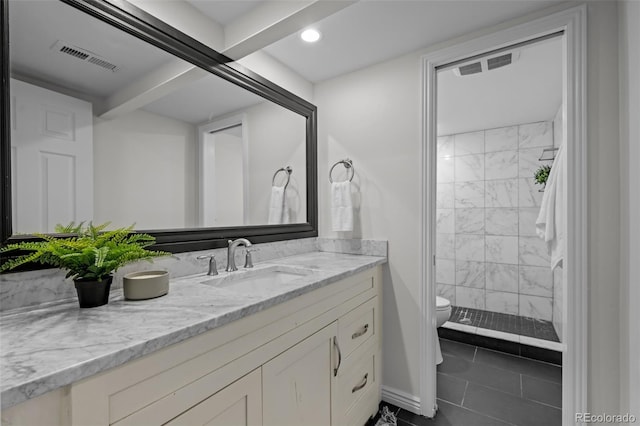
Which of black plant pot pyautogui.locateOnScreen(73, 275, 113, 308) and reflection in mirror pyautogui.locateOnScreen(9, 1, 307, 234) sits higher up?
reflection in mirror pyautogui.locateOnScreen(9, 1, 307, 234)

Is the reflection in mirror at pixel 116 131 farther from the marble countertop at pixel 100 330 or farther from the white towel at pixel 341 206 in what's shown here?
the white towel at pixel 341 206

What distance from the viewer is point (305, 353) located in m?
1.18

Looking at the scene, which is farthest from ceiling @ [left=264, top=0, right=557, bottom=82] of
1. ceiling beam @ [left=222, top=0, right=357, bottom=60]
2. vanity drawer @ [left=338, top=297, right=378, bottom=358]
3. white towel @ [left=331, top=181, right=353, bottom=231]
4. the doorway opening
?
vanity drawer @ [left=338, top=297, right=378, bottom=358]

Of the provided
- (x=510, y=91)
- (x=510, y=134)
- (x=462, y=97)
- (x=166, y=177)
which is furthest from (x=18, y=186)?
(x=510, y=134)

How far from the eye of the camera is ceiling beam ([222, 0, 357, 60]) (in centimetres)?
121

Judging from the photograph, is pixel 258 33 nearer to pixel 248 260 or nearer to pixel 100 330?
pixel 248 260

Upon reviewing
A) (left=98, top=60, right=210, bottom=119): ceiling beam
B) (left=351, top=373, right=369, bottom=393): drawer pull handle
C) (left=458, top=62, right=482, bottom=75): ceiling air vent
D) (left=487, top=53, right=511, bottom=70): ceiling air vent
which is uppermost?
(left=487, top=53, right=511, bottom=70): ceiling air vent

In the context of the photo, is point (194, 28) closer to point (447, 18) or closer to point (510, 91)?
point (447, 18)

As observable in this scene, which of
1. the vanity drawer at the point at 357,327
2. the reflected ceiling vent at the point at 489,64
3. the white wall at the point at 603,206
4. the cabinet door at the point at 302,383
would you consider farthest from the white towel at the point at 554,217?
the cabinet door at the point at 302,383

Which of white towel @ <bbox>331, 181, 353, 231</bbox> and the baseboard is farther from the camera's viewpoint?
white towel @ <bbox>331, 181, 353, 231</bbox>

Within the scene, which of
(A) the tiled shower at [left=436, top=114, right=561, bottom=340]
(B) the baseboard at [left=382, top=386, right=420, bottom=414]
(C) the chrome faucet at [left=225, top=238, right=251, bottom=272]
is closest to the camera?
(C) the chrome faucet at [left=225, top=238, right=251, bottom=272]

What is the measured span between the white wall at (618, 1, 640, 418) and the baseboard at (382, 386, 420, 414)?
0.95 metres

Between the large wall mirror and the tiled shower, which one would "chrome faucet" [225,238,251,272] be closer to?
the large wall mirror

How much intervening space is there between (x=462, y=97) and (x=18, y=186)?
2949 millimetres
